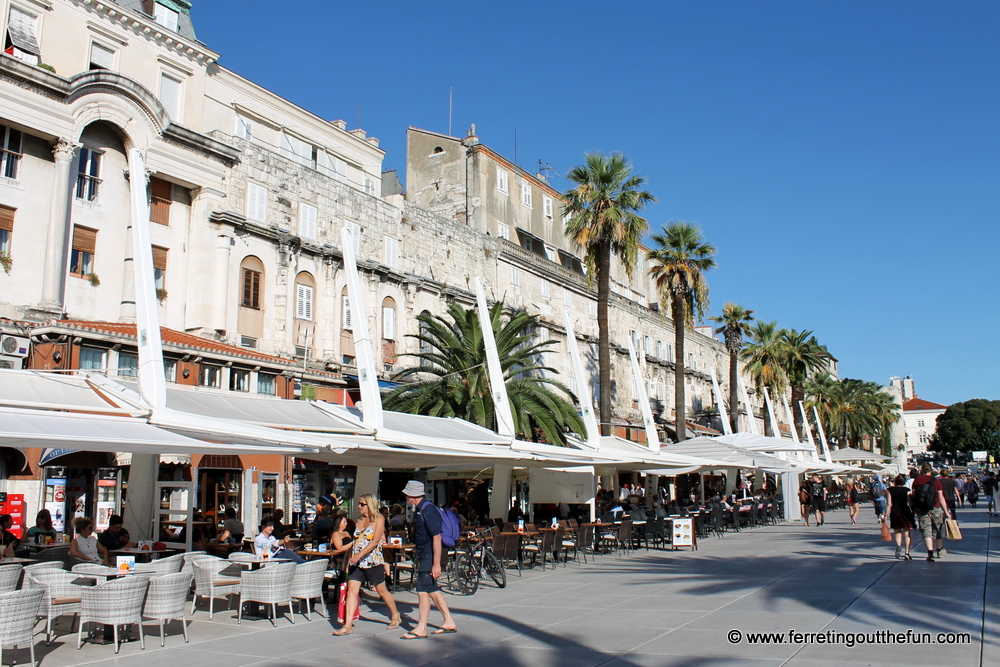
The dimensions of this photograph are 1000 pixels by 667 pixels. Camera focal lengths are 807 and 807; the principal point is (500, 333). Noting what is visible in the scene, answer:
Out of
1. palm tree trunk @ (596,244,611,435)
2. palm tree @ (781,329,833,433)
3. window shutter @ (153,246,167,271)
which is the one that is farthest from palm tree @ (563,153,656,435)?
palm tree @ (781,329,833,433)

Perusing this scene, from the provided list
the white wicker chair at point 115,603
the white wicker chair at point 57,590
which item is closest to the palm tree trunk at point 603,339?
the white wicker chair at point 57,590

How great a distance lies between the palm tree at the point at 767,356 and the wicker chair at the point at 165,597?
46.2 m

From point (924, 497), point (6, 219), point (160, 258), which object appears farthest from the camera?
point (160, 258)

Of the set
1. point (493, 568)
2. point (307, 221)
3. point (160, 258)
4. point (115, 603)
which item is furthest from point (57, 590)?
point (307, 221)

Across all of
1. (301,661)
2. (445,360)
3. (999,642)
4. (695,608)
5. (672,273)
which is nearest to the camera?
(999,642)

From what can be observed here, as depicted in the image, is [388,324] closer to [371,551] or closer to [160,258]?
[160,258]

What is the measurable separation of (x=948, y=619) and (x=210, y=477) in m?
19.3

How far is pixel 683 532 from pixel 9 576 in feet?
46.5

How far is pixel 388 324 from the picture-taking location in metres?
30.8

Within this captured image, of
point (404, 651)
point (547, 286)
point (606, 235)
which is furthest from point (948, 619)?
point (547, 286)

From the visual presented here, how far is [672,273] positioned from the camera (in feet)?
119

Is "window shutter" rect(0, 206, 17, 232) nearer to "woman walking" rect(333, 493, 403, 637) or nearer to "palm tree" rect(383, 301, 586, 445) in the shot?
"palm tree" rect(383, 301, 586, 445)

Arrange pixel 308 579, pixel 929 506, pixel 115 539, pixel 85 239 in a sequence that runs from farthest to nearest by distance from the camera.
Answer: pixel 85 239 → pixel 929 506 → pixel 115 539 → pixel 308 579

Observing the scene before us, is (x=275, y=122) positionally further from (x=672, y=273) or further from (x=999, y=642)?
(x=999, y=642)
